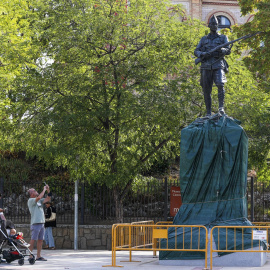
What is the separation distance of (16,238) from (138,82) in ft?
21.8

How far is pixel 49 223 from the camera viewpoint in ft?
62.9

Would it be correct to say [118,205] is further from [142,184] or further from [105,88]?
[105,88]

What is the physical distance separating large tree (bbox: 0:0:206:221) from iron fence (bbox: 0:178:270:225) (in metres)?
1.60

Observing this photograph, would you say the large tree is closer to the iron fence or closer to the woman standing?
the iron fence

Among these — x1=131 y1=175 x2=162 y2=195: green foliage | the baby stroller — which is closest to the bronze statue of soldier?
the baby stroller

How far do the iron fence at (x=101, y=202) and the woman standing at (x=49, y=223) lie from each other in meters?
1.17

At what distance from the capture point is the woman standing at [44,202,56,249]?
1914 centimetres

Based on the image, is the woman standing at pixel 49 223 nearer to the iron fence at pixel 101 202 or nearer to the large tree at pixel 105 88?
the iron fence at pixel 101 202

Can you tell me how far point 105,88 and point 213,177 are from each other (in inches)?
231

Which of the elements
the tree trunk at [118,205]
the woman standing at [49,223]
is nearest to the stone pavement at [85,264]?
the woman standing at [49,223]

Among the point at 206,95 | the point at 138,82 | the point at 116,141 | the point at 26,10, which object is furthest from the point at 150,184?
the point at 26,10

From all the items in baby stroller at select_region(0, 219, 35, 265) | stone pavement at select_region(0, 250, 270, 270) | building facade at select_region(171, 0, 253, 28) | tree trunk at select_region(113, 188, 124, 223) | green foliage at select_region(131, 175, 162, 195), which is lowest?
stone pavement at select_region(0, 250, 270, 270)

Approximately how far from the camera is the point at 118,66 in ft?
58.4

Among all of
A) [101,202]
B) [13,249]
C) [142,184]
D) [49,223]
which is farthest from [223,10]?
[13,249]
